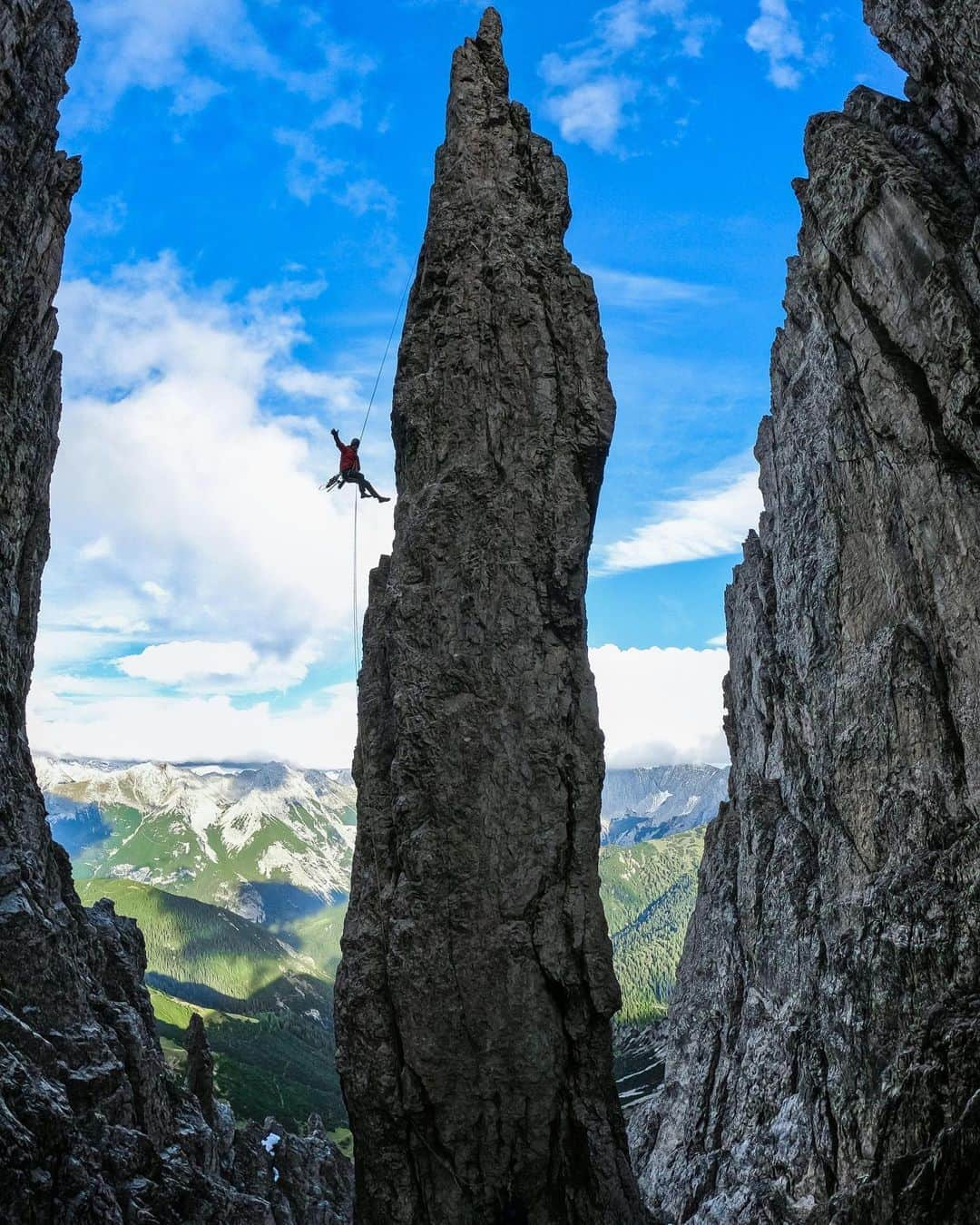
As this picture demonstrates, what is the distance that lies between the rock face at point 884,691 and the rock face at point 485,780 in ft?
28.9

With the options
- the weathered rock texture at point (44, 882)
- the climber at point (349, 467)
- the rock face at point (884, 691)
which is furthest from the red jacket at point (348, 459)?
the rock face at point (884, 691)

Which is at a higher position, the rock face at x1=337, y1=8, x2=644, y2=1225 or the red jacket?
the red jacket

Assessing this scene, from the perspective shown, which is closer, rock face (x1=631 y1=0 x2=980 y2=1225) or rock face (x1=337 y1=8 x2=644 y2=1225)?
rock face (x1=337 y1=8 x2=644 y2=1225)

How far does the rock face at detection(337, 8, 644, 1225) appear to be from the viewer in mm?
21797

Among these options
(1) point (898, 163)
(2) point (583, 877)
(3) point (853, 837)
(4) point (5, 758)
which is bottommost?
(3) point (853, 837)

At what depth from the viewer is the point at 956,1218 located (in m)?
18.8

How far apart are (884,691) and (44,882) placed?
39.2 meters

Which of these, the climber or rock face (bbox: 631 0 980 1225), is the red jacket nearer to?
the climber

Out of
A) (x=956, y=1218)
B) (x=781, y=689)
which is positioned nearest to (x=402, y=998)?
Result: (x=956, y=1218)

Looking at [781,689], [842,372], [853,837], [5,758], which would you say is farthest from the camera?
[781,689]

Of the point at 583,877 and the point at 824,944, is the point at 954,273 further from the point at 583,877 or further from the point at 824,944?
the point at 824,944

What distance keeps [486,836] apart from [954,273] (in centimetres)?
2740

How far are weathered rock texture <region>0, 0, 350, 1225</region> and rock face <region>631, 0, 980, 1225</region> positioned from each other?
21.4 metres

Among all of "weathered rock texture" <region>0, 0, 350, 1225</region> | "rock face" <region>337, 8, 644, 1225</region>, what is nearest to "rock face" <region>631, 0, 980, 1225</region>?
"rock face" <region>337, 8, 644, 1225</region>
